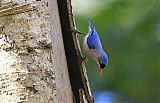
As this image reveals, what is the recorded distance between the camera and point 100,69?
14.6ft

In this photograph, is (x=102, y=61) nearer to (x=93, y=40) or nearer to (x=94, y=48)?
(x=94, y=48)

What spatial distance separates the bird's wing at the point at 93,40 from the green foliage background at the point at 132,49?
13 cm

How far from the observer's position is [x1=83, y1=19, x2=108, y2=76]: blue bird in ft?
13.2

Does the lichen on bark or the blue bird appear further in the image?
the blue bird

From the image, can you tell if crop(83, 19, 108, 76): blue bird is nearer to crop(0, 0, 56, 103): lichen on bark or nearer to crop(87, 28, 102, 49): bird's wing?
crop(87, 28, 102, 49): bird's wing

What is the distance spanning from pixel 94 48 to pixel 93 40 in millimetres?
147

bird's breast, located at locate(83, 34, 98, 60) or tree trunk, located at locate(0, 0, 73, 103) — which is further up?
bird's breast, located at locate(83, 34, 98, 60)


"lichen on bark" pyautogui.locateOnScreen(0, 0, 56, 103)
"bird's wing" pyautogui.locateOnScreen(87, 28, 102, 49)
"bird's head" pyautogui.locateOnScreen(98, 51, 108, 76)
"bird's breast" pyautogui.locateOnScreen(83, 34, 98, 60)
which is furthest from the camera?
"bird's head" pyautogui.locateOnScreen(98, 51, 108, 76)

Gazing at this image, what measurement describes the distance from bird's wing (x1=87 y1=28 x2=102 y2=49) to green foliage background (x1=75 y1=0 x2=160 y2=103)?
132 millimetres

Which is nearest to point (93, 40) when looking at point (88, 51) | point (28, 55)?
point (88, 51)

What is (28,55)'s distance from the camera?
85.4 inches

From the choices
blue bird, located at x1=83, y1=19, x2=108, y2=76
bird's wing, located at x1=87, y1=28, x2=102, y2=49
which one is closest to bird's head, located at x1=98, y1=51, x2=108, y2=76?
blue bird, located at x1=83, y1=19, x2=108, y2=76

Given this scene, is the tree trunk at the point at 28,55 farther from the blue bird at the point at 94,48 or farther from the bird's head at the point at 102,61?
the bird's head at the point at 102,61

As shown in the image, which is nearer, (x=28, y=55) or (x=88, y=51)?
(x=28, y=55)
